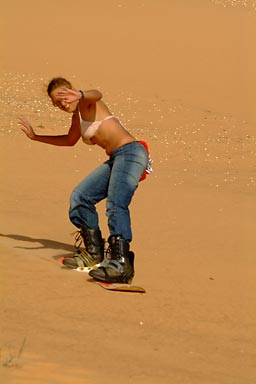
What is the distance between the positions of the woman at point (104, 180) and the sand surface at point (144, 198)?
0.75 ft

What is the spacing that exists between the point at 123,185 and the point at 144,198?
359 cm

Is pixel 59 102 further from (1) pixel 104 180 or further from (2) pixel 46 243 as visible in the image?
(2) pixel 46 243

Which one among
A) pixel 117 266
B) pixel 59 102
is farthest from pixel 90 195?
pixel 59 102

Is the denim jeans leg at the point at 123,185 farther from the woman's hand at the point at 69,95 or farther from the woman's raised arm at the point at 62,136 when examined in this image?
the woman's hand at the point at 69,95

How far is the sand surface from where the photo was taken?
6004mm

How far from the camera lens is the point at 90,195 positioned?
7.85m

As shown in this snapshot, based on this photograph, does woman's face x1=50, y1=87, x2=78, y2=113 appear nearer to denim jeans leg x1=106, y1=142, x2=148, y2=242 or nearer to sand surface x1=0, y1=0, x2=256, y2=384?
denim jeans leg x1=106, y1=142, x2=148, y2=242

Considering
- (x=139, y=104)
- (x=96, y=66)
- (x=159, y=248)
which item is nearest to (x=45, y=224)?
(x=159, y=248)

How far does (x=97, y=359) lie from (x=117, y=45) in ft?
54.1

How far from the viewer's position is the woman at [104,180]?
7.47 m

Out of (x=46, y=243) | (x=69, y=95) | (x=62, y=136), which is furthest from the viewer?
(x=46, y=243)

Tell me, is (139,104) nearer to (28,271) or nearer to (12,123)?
(12,123)

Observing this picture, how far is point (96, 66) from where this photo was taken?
792 inches

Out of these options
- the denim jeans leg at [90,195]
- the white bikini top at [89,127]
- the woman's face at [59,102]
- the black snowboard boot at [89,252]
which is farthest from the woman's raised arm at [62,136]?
the black snowboard boot at [89,252]
